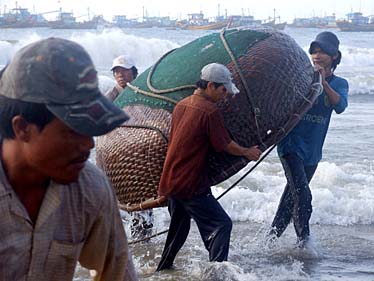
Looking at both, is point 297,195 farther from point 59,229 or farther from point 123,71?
point 59,229

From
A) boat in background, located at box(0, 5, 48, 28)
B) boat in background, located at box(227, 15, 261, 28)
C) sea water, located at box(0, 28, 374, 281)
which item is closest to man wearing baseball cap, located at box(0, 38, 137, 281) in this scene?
sea water, located at box(0, 28, 374, 281)

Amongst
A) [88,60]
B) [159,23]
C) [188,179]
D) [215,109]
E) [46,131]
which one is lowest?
[159,23]

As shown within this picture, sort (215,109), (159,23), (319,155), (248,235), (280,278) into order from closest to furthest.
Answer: (215,109)
(280,278)
(319,155)
(248,235)
(159,23)

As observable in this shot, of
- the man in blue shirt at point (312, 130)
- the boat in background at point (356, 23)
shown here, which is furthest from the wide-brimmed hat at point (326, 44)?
the boat in background at point (356, 23)

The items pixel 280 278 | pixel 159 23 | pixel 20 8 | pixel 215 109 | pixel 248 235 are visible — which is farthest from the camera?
pixel 159 23

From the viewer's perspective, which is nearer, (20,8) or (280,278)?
(280,278)

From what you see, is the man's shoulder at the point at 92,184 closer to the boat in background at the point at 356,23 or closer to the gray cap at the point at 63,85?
the gray cap at the point at 63,85

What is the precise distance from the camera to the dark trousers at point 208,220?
5586 mm

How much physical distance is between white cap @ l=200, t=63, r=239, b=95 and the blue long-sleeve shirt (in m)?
1.32

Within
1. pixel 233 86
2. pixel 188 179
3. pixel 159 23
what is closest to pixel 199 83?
pixel 233 86

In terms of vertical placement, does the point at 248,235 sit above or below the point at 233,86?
below

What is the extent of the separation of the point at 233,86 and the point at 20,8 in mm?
59844

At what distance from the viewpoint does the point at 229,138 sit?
524 cm

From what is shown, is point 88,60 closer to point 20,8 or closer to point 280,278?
point 280,278
